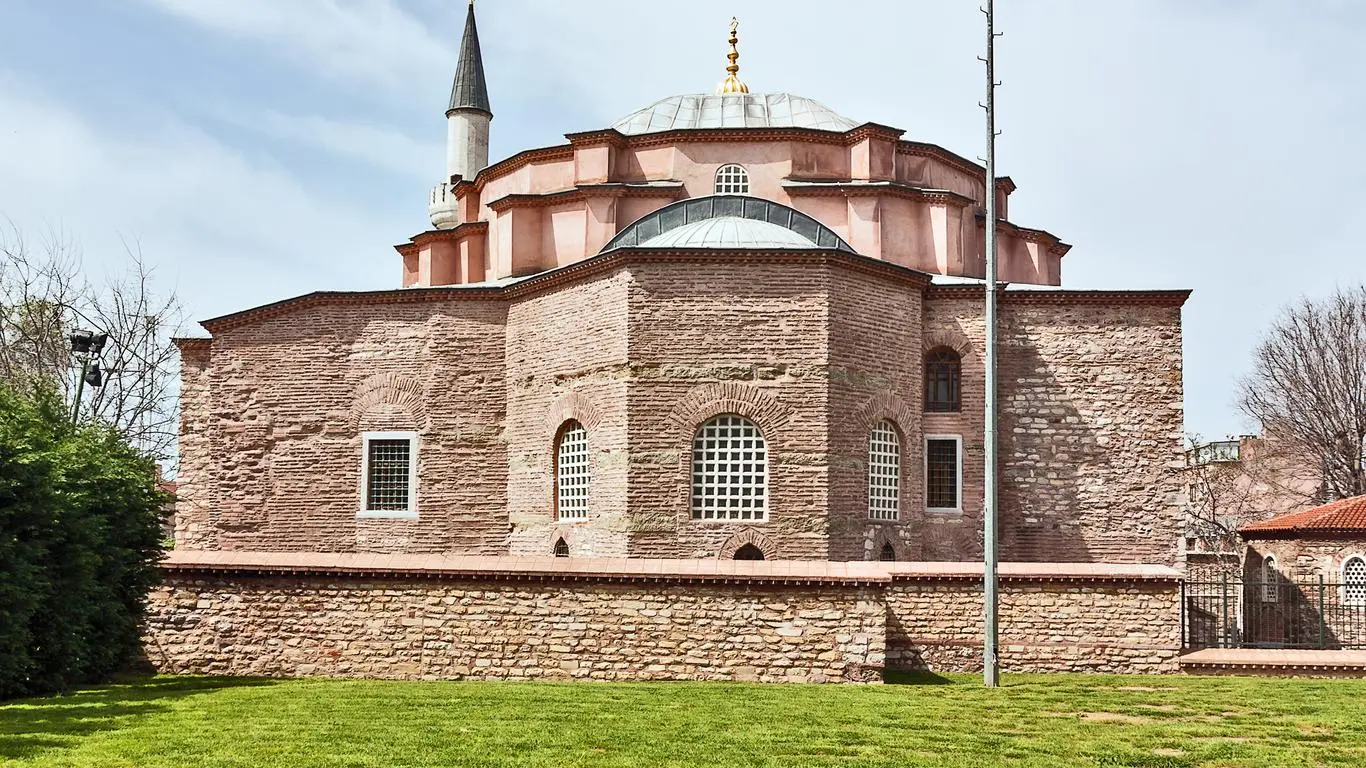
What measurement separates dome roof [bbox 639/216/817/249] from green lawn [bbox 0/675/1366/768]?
331 inches

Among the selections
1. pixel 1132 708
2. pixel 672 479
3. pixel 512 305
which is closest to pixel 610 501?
pixel 672 479

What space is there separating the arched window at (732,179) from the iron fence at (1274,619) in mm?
10006

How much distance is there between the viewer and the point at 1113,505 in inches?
836

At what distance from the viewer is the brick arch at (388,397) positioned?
22016mm

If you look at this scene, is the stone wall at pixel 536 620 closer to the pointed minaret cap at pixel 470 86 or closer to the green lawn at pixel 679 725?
the green lawn at pixel 679 725

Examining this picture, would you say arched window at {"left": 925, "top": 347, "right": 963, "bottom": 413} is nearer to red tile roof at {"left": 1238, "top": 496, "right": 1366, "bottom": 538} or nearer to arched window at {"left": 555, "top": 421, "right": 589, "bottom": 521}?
arched window at {"left": 555, "top": 421, "right": 589, "bottom": 521}

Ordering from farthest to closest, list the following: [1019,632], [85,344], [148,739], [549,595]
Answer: [85,344] < [1019,632] < [549,595] < [148,739]

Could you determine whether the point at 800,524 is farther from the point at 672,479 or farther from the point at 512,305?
the point at 512,305

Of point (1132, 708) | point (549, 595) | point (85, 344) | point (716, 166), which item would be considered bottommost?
point (1132, 708)

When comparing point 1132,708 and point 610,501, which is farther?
point 610,501

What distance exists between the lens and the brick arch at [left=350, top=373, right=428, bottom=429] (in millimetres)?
22016

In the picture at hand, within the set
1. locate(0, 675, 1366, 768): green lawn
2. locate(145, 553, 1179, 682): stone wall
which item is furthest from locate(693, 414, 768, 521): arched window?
locate(0, 675, 1366, 768): green lawn

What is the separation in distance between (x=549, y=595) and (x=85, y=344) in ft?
27.6

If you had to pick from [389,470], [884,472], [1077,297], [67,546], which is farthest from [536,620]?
[1077,297]
